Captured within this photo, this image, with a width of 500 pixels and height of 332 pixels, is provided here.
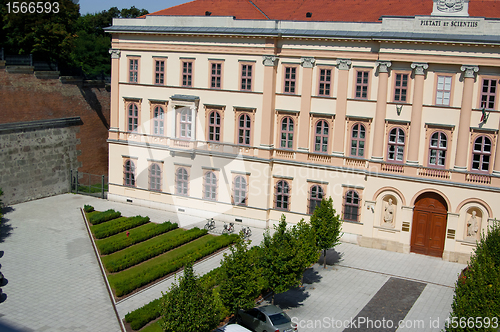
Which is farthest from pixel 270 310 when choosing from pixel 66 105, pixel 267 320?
pixel 66 105

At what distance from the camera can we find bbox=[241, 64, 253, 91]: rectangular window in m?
41.4

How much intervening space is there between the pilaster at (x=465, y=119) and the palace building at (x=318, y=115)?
0.29 ft

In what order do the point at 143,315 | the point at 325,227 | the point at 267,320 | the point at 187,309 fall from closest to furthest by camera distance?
1. the point at 187,309
2. the point at 267,320
3. the point at 143,315
4. the point at 325,227

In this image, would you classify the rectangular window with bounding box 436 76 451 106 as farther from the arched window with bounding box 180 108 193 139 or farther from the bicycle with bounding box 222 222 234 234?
the arched window with bounding box 180 108 193 139

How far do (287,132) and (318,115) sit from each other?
9.55 ft

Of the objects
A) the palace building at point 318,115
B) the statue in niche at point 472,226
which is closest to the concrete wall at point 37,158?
the palace building at point 318,115

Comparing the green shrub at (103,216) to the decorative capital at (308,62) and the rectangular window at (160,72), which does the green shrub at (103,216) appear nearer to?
the rectangular window at (160,72)

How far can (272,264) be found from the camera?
89.4 feet

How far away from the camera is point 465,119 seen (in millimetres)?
35938

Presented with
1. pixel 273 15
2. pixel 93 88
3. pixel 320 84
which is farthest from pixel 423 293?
pixel 93 88

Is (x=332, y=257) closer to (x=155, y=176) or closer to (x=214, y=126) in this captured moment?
(x=214, y=126)

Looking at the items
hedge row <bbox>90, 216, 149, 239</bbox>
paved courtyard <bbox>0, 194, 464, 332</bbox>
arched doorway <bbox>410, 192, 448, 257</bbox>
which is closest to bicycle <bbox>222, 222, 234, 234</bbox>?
paved courtyard <bbox>0, 194, 464, 332</bbox>

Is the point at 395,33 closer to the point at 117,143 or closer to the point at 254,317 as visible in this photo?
the point at 254,317

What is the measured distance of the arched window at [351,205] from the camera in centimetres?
3934
